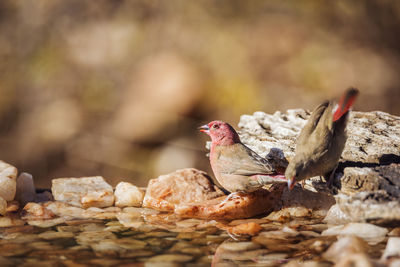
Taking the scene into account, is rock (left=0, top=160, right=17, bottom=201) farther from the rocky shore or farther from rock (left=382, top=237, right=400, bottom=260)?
rock (left=382, top=237, right=400, bottom=260)

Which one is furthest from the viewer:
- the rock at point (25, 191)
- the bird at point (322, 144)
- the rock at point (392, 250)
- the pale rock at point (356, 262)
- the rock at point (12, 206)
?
the rock at point (25, 191)

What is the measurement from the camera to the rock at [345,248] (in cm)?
223

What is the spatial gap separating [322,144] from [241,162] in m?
0.63

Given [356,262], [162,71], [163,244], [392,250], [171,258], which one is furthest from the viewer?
[162,71]

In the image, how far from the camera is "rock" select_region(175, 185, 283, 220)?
321 cm

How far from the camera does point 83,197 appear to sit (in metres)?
3.65

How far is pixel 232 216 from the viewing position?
10.6 ft

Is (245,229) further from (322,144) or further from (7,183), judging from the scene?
(7,183)

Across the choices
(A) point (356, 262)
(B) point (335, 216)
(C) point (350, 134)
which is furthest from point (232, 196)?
(A) point (356, 262)

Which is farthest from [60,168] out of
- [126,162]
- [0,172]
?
[0,172]

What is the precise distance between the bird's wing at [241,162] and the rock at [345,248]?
78cm

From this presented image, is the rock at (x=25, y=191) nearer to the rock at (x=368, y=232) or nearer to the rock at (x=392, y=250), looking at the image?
the rock at (x=368, y=232)

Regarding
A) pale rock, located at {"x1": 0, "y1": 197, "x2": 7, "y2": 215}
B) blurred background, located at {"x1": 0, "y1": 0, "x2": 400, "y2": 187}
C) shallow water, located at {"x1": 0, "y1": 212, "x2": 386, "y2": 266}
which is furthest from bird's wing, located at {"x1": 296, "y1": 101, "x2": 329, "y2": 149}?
blurred background, located at {"x1": 0, "y1": 0, "x2": 400, "y2": 187}

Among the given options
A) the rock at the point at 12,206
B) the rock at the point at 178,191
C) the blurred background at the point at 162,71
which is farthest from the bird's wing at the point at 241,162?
the blurred background at the point at 162,71
